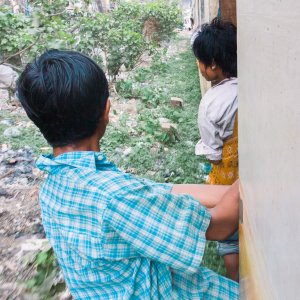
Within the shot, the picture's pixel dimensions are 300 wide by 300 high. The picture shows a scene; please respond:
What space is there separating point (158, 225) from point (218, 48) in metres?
1.27

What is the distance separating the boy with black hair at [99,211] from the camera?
102cm

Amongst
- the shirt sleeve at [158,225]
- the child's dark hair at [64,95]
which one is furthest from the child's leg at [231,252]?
the child's dark hair at [64,95]

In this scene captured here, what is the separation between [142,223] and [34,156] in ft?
13.8

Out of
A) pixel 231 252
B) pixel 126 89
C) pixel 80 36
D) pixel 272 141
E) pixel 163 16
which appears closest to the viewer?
pixel 272 141

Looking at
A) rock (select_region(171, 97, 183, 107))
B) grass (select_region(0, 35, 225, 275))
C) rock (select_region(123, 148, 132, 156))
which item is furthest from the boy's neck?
rock (select_region(171, 97, 183, 107))

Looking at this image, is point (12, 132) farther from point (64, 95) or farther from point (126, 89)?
point (64, 95)

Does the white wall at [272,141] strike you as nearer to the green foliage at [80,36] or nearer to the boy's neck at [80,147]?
the boy's neck at [80,147]

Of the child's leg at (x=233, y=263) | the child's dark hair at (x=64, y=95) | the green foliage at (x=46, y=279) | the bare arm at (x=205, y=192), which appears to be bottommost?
the green foliage at (x=46, y=279)

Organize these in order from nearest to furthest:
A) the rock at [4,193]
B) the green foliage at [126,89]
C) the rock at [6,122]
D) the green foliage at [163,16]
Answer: the rock at [4,193] → the rock at [6,122] → the green foliage at [126,89] → the green foliage at [163,16]

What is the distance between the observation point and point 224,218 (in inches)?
46.3

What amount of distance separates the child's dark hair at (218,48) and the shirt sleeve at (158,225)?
117 centimetres

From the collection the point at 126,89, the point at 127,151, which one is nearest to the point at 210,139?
the point at 127,151

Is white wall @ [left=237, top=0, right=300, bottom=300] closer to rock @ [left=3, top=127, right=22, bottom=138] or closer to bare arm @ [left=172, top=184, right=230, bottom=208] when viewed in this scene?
bare arm @ [left=172, top=184, right=230, bottom=208]

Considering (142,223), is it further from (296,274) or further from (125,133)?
(125,133)
